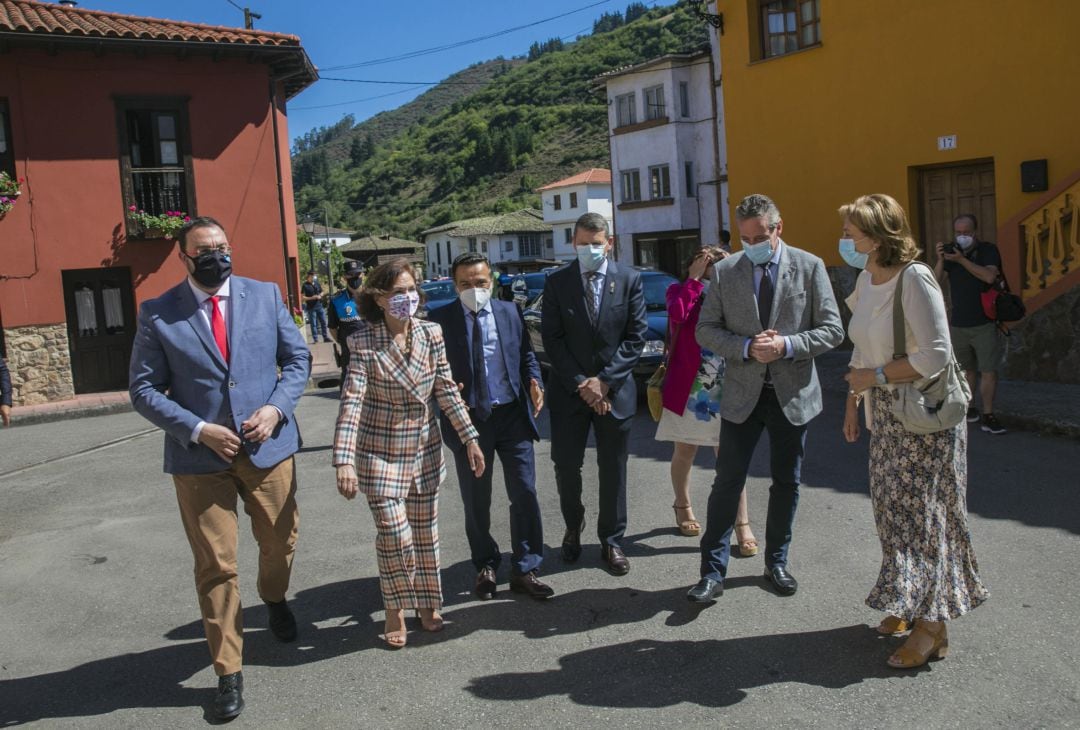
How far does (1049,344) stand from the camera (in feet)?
36.8

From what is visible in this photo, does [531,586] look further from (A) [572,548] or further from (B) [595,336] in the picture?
(B) [595,336]

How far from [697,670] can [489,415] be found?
1765 mm

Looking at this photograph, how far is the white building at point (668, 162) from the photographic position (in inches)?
1513

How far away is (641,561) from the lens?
5645mm

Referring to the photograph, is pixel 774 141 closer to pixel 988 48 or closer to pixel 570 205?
pixel 988 48

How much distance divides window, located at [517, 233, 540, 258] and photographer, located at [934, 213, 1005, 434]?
269 ft

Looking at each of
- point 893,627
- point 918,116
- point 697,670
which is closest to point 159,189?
point 918,116

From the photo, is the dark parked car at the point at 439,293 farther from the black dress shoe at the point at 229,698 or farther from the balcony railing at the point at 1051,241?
the black dress shoe at the point at 229,698

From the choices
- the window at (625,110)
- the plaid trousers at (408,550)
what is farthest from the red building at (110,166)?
the window at (625,110)

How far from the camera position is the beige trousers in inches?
160

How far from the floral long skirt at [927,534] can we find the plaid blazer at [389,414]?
6.71 feet

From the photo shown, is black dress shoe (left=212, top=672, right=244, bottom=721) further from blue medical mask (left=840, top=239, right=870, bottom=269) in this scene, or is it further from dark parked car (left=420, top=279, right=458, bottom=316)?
dark parked car (left=420, top=279, right=458, bottom=316)

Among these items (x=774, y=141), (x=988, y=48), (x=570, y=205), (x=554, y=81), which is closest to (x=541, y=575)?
(x=988, y=48)

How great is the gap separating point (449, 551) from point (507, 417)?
1.30 metres
